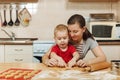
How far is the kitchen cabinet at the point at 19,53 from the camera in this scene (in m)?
3.37

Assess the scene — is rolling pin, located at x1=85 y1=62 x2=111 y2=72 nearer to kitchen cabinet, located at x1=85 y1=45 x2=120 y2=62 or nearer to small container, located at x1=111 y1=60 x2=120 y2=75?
small container, located at x1=111 y1=60 x2=120 y2=75

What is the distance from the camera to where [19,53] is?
3396 millimetres

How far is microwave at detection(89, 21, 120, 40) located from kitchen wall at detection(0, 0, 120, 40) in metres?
0.46

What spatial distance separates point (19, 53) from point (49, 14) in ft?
2.78

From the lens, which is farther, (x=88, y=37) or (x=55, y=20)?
(x=55, y=20)

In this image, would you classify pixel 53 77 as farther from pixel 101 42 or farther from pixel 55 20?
pixel 55 20

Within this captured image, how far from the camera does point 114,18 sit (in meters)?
3.67

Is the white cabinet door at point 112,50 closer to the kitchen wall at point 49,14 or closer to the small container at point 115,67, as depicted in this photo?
the kitchen wall at point 49,14

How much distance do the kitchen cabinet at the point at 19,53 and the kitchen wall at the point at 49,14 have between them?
21.4 inches

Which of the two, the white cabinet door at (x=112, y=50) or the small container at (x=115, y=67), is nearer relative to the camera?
the small container at (x=115, y=67)

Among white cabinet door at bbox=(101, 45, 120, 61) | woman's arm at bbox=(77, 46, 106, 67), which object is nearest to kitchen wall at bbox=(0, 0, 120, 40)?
white cabinet door at bbox=(101, 45, 120, 61)

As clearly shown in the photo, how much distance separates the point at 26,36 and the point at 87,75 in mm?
2498

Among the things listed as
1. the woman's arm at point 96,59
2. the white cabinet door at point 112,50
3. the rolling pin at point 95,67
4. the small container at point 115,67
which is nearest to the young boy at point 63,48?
the woman's arm at point 96,59

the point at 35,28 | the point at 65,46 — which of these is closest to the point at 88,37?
the point at 65,46
